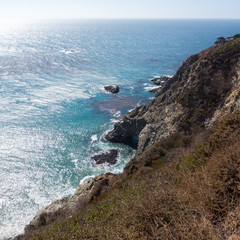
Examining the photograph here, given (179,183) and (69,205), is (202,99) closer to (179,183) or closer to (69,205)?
(179,183)

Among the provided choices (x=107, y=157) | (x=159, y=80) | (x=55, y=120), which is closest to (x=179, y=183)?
(x=107, y=157)

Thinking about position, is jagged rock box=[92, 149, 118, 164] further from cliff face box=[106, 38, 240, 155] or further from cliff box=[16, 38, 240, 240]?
cliff box=[16, 38, 240, 240]

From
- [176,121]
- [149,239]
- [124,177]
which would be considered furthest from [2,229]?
[176,121]

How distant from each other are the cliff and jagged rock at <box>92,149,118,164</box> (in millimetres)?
8525

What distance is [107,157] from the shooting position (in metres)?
46.5

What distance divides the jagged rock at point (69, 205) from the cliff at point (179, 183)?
0.44 feet

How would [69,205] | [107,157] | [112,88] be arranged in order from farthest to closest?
[112,88] < [107,157] < [69,205]

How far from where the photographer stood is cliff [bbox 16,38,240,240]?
416 inches

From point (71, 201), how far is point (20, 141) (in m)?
30.3

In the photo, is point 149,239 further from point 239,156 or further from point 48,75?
point 48,75

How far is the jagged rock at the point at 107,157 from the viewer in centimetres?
4523

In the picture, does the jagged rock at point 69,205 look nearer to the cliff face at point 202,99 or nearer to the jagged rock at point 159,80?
the cliff face at point 202,99

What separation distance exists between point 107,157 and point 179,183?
3216cm

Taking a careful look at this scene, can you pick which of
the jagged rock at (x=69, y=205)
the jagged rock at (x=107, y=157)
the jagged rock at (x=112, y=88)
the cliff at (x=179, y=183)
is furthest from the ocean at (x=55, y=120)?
the cliff at (x=179, y=183)
